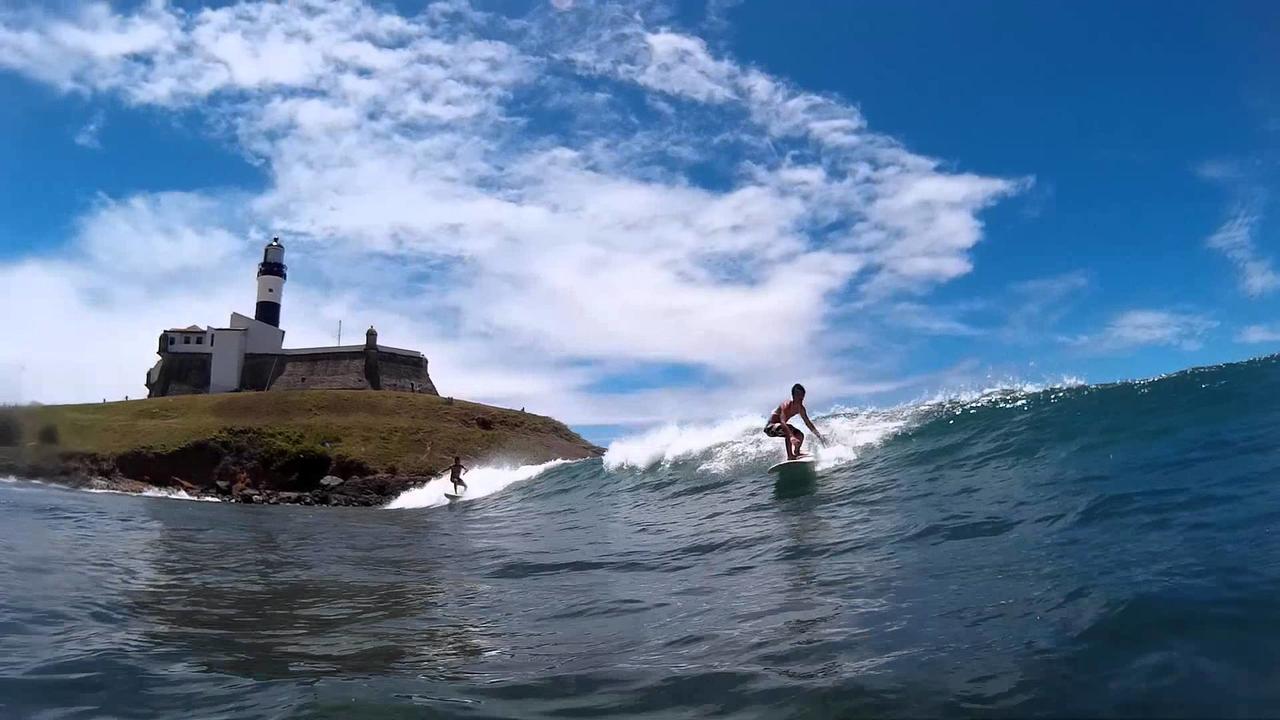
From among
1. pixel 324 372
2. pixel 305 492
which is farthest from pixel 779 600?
pixel 324 372

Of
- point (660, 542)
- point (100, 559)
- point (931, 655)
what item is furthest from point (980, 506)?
point (100, 559)

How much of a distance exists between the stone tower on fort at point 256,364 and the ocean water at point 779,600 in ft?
Result: 180

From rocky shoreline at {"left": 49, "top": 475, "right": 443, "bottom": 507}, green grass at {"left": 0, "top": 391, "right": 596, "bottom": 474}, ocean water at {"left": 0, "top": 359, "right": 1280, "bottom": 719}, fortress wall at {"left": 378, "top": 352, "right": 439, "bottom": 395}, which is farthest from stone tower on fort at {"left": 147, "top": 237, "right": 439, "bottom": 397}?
ocean water at {"left": 0, "top": 359, "right": 1280, "bottom": 719}

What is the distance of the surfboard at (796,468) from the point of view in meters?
14.7

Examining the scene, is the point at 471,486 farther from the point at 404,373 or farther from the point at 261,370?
the point at 261,370

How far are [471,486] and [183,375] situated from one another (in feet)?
156

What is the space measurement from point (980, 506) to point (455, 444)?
41.9 meters

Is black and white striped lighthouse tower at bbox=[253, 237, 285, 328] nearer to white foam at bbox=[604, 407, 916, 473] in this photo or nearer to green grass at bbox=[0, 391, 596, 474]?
green grass at bbox=[0, 391, 596, 474]

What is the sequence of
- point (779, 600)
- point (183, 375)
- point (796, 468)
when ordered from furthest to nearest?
point (183, 375) → point (796, 468) → point (779, 600)

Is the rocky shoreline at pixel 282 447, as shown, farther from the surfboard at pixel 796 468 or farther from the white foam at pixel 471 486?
the surfboard at pixel 796 468

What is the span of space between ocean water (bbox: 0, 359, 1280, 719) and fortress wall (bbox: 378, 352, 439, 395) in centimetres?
5544

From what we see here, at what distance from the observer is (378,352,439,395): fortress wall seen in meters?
68.5

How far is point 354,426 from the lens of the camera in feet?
164

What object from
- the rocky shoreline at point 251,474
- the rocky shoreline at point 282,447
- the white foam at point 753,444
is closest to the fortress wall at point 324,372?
the rocky shoreline at point 282,447
